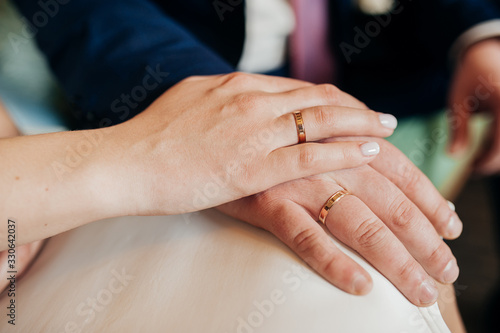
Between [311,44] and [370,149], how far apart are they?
0.44 metres

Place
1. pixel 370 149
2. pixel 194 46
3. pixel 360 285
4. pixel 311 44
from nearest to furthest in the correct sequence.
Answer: pixel 360 285 → pixel 370 149 → pixel 194 46 → pixel 311 44

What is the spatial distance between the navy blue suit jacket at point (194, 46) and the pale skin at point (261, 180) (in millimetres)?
173

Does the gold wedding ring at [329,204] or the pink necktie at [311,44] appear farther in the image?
the pink necktie at [311,44]

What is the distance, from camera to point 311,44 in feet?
2.85

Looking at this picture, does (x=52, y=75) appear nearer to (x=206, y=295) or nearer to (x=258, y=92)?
(x=258, y=92)

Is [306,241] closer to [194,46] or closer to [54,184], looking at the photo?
[54,184]

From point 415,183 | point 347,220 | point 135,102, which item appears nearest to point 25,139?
point 135,102

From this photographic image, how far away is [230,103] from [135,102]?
210mm

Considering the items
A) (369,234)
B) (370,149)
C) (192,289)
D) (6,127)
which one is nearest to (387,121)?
(370,149)

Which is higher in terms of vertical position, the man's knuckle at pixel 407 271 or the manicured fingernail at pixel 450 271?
the man's knuckle at pixel 407 271

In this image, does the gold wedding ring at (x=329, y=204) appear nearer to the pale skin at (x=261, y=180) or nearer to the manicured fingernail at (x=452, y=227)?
the pale skin at (x=261, y=180)

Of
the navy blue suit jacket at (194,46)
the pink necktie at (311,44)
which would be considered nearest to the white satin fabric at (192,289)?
the navy blue suit jacket at (194,46)

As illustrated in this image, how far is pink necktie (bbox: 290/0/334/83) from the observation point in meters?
0.83

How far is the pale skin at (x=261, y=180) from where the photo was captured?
44 cm
